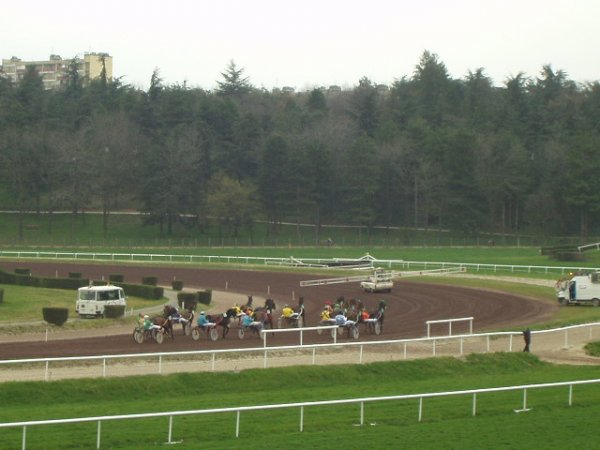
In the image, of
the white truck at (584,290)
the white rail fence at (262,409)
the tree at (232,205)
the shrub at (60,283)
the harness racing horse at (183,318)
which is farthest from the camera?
the tree at (232,205)

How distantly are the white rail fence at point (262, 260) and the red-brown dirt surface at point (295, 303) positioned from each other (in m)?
5.57

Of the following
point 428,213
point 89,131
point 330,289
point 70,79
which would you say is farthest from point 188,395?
point 70,79

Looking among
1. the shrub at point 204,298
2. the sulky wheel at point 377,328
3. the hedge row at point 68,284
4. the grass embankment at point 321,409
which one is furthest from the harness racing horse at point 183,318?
the hedge row at point 68,284

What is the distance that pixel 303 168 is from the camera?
113 meters

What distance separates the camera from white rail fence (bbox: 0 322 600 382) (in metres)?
25.6

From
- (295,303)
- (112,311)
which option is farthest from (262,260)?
(112,311)

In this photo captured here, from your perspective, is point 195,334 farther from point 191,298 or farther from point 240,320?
point 191,298

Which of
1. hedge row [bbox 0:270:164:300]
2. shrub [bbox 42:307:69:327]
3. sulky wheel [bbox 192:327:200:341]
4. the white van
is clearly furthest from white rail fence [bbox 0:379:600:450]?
hedge row [bbox 0:270:164:300]

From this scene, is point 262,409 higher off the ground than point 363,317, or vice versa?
point 363,317

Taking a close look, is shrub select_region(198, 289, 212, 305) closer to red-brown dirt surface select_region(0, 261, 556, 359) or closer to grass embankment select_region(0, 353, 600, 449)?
red-brown dirt surface select_region(0, 261, 556, 359)

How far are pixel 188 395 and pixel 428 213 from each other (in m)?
90.3

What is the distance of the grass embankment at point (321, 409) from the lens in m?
19.1

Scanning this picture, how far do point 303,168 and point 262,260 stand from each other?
116 feet

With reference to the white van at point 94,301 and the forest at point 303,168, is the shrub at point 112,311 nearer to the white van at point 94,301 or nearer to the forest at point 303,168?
the white van at point 94,301
